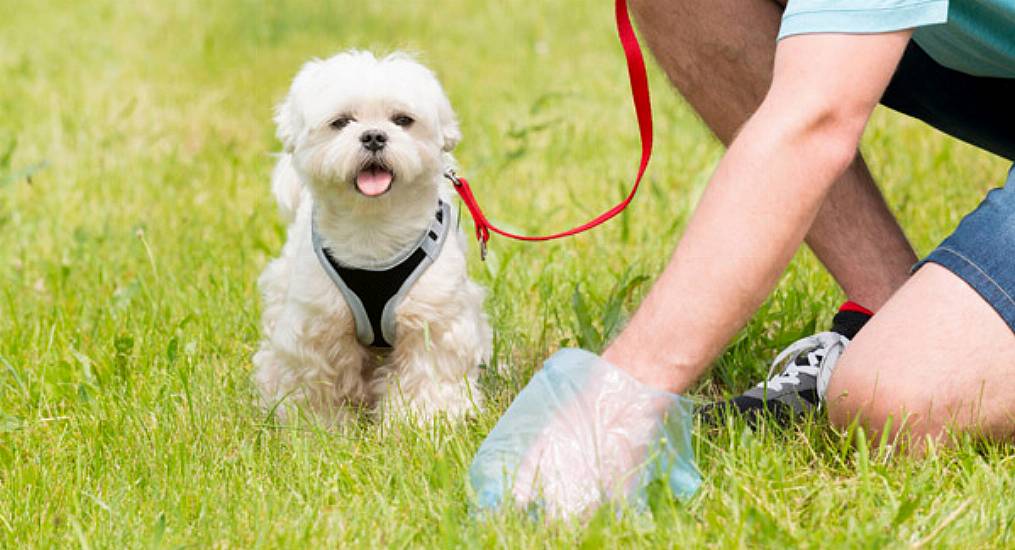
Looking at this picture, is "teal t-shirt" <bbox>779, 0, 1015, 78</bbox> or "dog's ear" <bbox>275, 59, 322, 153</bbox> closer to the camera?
"teal t-shirt" <bbox>779, 0, 1015, 78</bbox>

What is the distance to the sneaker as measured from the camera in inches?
103

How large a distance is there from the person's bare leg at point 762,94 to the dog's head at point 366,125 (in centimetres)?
60

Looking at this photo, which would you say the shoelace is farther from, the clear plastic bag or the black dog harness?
the black dog harness

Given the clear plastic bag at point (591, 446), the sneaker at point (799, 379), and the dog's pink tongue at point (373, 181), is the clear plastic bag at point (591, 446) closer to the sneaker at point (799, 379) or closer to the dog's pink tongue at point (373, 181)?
the sneaker at point (799, 379)

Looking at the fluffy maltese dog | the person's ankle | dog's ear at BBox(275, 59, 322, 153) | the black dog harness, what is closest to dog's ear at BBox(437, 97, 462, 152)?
the fluffy maltese dog

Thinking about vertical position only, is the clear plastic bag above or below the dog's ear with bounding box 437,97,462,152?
below

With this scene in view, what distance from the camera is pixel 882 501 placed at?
2.15 meters

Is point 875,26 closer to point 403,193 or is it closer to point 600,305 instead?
point 403,193

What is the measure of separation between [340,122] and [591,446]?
0.94 metres

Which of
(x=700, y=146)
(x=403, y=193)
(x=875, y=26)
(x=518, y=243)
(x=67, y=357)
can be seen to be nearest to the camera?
(x=875, y=26)

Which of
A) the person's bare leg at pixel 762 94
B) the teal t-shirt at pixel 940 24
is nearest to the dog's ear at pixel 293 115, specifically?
the person's bare leg at pixel 762 94

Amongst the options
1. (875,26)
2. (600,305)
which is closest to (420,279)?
(600,305)

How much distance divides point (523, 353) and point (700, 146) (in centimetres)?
197

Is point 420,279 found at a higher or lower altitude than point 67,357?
higher
